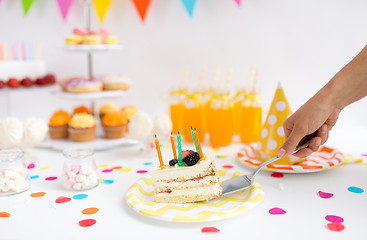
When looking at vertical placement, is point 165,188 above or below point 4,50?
below

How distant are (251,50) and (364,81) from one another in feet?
3.28

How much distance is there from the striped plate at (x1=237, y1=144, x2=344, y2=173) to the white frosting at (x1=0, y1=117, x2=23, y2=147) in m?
0.79

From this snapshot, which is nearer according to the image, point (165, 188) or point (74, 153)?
point (165, 188)

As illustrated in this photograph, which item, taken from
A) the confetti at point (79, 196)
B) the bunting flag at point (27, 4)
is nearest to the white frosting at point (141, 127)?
the confetti at point (79, 196)

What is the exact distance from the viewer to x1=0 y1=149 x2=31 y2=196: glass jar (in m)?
1.05

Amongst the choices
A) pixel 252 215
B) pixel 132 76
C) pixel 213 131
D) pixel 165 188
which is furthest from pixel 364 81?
pixel 132 76

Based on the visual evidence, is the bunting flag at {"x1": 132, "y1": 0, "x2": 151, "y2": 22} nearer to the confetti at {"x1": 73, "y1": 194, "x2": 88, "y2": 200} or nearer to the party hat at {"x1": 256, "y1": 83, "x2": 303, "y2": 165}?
the party hat at {"x1": 256, "y1": 83, "x2": 303, "y2": 165}

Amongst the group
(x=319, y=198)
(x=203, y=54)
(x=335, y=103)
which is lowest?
(x=319, y=198)

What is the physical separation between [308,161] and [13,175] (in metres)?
0.94

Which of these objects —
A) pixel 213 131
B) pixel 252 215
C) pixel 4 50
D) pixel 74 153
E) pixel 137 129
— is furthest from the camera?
pixel 4 50

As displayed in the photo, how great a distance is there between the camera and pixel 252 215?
0.89 m

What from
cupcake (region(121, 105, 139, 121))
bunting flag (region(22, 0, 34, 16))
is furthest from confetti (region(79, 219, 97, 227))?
bunting flag (region(22, 0, 34, 16))

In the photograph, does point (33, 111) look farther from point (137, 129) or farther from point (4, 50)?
point (137, 129)

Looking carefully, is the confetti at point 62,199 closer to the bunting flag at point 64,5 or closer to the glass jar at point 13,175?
the glass jar at point 13,175
